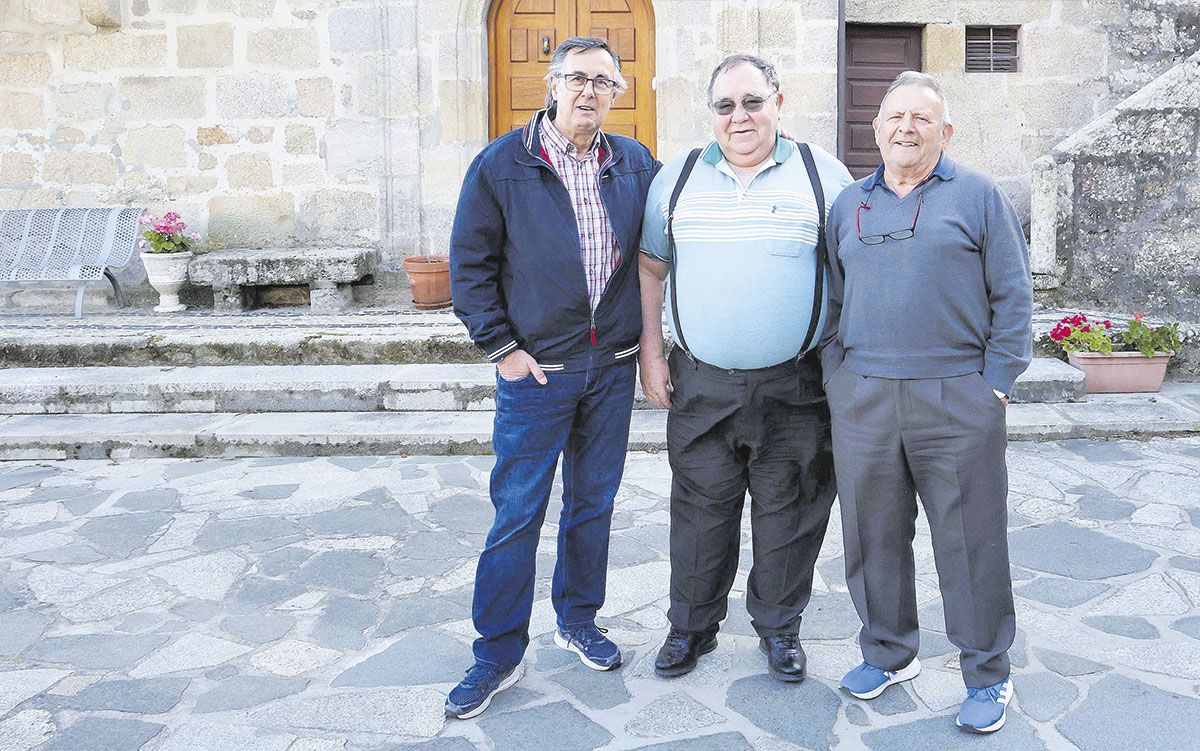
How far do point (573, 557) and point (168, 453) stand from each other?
3.45m

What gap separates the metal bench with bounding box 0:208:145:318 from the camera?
27.1ft

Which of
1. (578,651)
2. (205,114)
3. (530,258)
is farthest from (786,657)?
(205,114)

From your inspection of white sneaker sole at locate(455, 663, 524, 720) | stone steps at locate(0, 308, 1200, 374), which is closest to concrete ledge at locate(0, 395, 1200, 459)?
stone steps at locate(0, 308, 1200, 374)

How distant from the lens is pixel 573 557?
3.30 metres

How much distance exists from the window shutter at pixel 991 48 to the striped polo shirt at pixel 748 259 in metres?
6.32

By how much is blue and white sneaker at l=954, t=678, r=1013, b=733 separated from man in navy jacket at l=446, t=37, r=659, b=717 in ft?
3.37

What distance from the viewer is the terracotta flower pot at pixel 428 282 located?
800 cm

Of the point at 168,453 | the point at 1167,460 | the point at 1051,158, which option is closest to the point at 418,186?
the point at 168,453

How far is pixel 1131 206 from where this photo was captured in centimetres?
729

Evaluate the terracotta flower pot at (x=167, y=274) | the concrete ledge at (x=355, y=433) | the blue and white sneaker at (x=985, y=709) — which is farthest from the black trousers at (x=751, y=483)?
the terracotta flower pot at (x=167, y=274)

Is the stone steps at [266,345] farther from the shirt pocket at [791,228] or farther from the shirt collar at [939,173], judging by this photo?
the shirt collar at [939,173]

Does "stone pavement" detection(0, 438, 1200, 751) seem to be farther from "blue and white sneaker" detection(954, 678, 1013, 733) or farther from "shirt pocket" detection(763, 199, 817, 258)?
"shirt pocket" detection(763, 199, 817, 258)

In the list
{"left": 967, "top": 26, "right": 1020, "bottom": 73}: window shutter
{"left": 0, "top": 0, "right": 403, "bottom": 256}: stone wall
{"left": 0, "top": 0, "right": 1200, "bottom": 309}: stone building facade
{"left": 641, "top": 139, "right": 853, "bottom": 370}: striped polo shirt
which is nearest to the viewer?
{"left": 641, "top": 139, "right": 853, "bottom": 370}: striped polo shirt

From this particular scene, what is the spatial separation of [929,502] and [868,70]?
6544 mm
